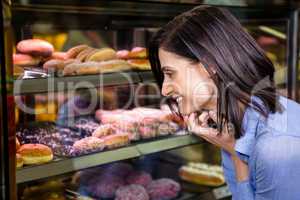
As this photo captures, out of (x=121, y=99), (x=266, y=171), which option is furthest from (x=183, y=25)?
(x=121, y=99)

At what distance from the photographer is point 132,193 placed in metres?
1.80

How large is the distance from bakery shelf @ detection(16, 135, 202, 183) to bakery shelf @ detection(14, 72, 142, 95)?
237mm

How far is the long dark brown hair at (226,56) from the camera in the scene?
1.09 metres

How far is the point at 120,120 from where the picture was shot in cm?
182

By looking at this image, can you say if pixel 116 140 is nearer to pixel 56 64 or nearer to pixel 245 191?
pixel 56 64

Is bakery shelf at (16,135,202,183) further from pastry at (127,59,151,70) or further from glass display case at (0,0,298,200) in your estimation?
pastry at (127,59,151,70)

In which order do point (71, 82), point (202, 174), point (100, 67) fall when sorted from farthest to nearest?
point (202, 174) → point (100, 67) → point (71, 82)

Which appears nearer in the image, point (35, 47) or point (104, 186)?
point (35, 47)

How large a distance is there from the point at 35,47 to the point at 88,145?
1.30 feet

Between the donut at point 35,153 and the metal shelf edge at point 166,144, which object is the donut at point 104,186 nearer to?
the metal shelf edge at point 166,144

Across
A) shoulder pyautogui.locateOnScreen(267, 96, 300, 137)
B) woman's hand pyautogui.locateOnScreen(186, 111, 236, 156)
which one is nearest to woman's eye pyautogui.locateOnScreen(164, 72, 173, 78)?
woman's hand pyautogui.locateOnScreen(186, 111, 236, 156)

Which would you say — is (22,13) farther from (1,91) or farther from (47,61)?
(1,91)

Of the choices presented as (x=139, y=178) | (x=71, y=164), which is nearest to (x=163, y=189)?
(x=139, y=178)

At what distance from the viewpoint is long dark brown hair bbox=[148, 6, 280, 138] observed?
1.09 meters
